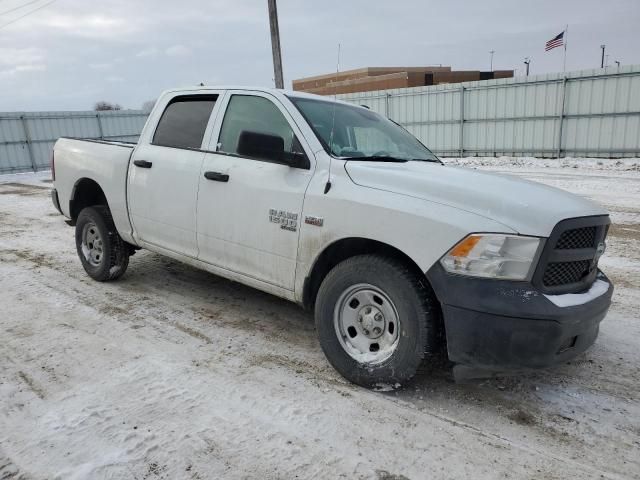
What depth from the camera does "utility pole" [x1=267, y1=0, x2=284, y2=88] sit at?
1516 centimetres

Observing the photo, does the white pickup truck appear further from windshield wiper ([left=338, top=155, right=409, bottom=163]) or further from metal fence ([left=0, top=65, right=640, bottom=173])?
metal fence ([left=0, top=65, right=640, bottom=173])

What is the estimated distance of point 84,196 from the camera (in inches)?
209

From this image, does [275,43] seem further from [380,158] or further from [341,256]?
[341,256]

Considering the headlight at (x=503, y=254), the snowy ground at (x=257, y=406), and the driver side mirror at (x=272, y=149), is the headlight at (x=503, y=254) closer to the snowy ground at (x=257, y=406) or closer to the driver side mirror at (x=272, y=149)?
the snowy ground at (x=257, y=406)

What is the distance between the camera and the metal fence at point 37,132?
62.4 feet

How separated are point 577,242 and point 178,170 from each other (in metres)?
3.08

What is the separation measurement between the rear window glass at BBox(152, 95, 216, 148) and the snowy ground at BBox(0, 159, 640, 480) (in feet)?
5.04

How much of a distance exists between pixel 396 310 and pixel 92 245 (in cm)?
384

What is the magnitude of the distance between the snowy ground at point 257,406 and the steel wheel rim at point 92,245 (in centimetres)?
67

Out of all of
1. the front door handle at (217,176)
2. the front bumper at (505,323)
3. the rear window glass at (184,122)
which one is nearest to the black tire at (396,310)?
the front bumper at (505,323)

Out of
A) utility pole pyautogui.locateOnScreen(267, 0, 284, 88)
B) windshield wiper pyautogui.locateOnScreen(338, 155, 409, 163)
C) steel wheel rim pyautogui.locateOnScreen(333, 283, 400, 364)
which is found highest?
utility pole pyautogui.locateOnScreen(267, 0, 284, 88)

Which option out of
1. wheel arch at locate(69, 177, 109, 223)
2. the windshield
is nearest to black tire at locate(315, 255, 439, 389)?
the windshield

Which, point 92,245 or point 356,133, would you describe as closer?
point 356,133

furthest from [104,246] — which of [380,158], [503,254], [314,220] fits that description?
[503,254]
